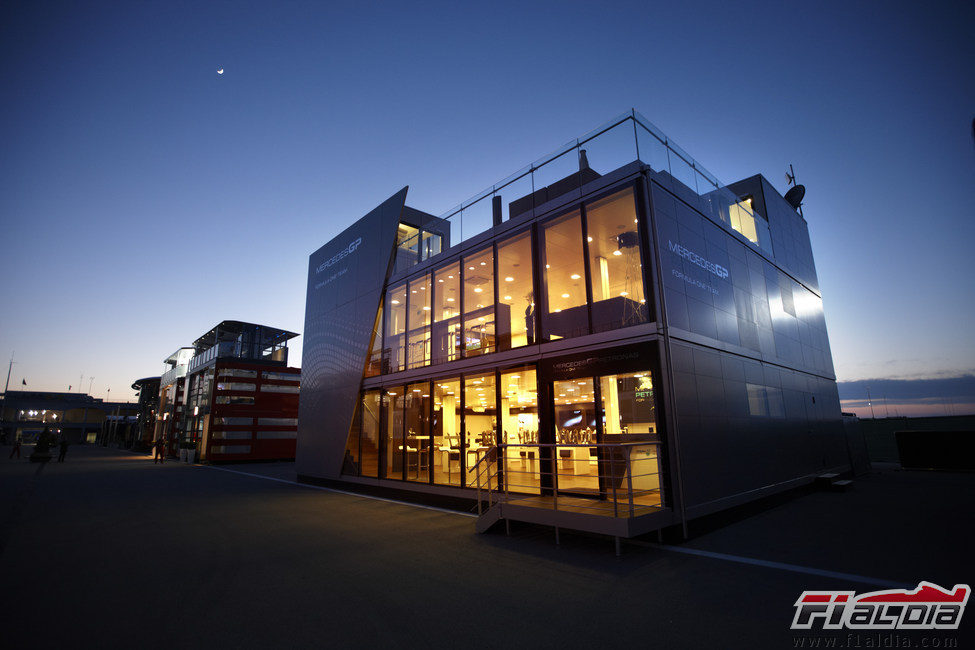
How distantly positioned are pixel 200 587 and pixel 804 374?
17.0m

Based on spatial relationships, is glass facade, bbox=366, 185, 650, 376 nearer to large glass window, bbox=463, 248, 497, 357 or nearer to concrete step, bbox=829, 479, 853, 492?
large glass window, bbox=463, 248, 497, 357

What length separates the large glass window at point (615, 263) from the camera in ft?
30.0

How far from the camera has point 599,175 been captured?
10133mm

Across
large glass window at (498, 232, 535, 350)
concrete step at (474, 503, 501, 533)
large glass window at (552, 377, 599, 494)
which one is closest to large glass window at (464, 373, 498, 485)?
large glass window at (498, 232, 535, 350)

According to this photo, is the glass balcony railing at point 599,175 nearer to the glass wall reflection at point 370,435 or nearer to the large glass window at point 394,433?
the large glass window at point 394,433

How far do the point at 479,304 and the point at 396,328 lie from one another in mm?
4028

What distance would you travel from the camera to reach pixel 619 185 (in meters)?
9.55

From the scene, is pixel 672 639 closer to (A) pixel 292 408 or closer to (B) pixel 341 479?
(B) pixel 341 479

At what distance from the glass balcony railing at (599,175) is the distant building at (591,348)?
58 mm

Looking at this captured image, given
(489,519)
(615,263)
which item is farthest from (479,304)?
(489,519)

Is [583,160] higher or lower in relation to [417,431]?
higher

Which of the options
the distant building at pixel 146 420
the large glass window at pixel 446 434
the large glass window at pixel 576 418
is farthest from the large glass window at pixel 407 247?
the distant building at pixel 146 420

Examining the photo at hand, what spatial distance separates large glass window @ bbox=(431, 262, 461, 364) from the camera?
42.5 feet

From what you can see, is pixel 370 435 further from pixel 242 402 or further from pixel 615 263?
pixel 242 402
